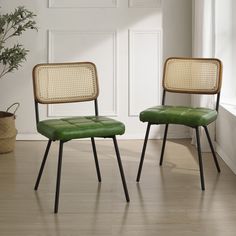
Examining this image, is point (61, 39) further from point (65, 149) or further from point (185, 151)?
point (185, 151)

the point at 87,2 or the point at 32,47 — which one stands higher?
the point at 87,2

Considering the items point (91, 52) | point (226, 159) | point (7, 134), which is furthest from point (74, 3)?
point (226, 159)

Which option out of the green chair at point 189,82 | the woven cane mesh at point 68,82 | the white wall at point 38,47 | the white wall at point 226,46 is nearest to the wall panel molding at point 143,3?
the white wall at point 38,47

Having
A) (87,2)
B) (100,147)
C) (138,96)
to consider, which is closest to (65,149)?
(100,147)

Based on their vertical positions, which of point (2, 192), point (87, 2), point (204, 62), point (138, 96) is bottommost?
point (2, 192)

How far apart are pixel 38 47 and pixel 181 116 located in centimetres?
185

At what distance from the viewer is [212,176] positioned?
4.03 m

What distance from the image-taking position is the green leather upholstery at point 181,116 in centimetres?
367

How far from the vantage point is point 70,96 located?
381cm

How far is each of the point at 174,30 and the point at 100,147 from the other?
1.13 m

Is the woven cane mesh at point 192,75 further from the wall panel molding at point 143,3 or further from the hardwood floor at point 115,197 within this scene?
the wall panel molding at point 143,3

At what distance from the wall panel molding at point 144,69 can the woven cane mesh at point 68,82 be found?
1424mm

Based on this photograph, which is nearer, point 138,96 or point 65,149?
point 65,149

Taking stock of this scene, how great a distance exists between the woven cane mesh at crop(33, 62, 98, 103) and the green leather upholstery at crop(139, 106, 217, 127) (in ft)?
1.17
